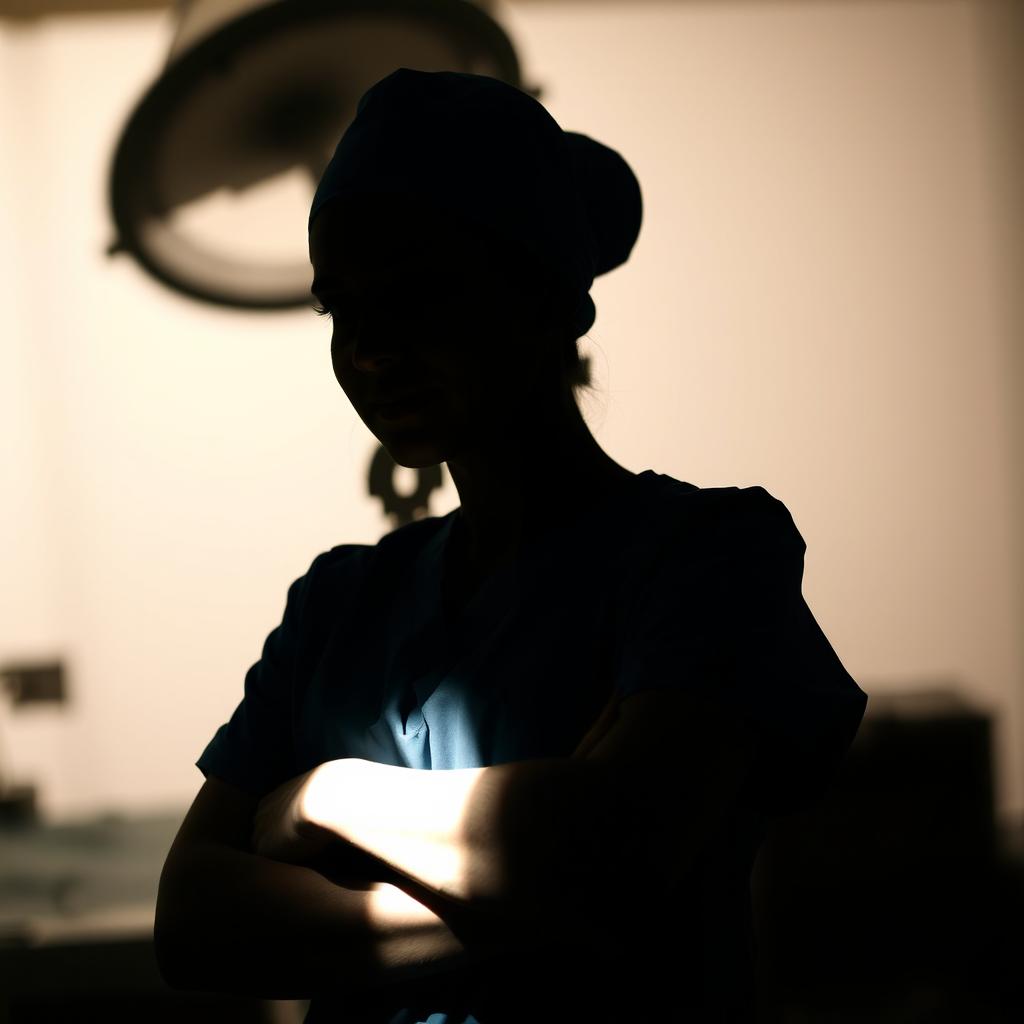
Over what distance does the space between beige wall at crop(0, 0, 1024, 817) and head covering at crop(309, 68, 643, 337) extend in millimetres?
1080

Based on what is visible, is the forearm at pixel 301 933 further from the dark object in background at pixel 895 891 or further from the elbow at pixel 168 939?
the dark object in background at pixel 895 891

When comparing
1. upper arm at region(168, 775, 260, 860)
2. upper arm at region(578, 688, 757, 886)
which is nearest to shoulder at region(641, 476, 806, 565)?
upper arm at region(578, 688, 757, 886)

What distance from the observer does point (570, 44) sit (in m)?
1.96

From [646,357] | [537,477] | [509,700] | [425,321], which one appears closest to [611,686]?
[509,700]

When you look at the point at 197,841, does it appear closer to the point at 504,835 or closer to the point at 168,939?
the point at 168,939

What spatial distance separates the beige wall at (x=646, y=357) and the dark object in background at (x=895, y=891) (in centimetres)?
24

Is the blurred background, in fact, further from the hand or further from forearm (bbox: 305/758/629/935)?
forearm (bbox: 305/758/629/935)

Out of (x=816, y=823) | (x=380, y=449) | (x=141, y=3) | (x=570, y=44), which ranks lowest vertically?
(x=816, y=823)

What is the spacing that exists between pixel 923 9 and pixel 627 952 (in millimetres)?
2077

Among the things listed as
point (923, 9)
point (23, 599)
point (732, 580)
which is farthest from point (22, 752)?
point (923, 9)

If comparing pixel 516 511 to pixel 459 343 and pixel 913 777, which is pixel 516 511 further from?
pixel 913 777

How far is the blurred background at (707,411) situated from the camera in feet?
6.38

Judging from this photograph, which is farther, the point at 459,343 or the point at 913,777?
the point at 913,777

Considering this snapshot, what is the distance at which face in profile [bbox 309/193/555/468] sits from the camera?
2.31 feet
